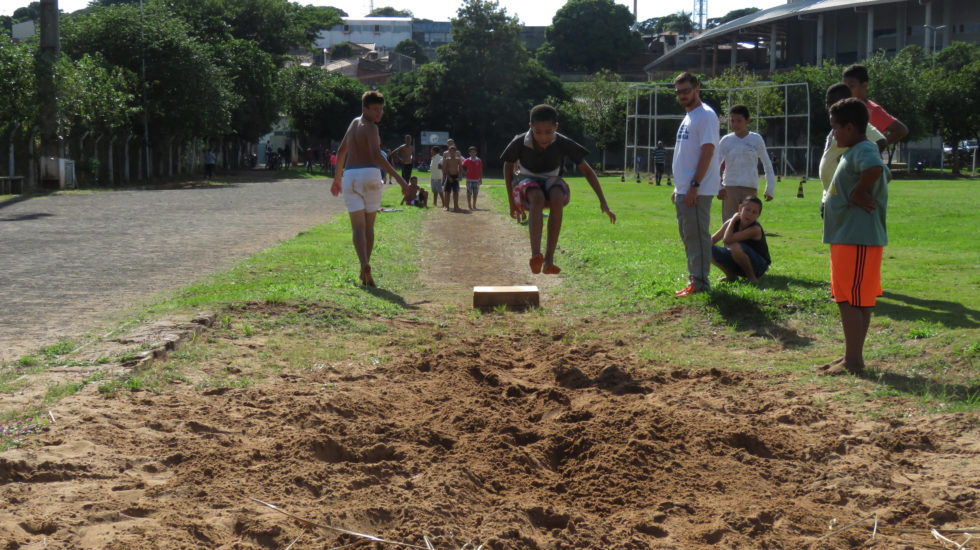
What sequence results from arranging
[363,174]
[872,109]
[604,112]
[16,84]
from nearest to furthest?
[872,109], [363,174], [16,84], [604,112]

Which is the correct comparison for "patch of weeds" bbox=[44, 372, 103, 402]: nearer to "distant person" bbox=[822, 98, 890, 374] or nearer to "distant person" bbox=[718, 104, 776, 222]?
"distant person" bbox=[822, 98, 890, 374]

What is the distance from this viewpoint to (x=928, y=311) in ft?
26.6

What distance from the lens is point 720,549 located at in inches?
144

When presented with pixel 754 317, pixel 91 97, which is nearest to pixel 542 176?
pixel 754 317

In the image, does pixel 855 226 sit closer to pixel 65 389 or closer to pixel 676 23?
pixel 65 389

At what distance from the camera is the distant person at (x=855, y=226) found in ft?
20.2

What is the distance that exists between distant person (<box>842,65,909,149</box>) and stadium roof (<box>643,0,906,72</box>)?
70.1m

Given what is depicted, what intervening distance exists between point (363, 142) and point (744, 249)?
434 centimetres

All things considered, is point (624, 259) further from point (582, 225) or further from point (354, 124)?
point (582, 225)

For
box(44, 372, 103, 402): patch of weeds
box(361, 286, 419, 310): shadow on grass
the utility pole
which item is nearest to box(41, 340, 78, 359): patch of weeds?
box(44, 372, 103, 402): patch of weeds

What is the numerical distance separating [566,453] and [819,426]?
1535 millimetres

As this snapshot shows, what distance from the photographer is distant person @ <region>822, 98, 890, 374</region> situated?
20.2ft

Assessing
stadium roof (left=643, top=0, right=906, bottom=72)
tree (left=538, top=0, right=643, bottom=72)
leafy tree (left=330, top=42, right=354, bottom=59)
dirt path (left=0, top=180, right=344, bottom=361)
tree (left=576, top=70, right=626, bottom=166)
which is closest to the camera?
dirt path (left=0, top=180, right=344, bottom=361)

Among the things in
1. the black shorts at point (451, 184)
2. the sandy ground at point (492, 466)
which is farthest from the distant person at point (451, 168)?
the sandy ground at point (492, 466)
